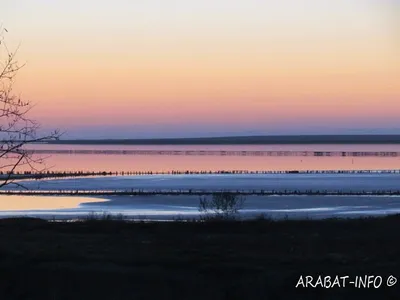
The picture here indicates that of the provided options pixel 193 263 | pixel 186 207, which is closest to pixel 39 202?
pixel 186 207

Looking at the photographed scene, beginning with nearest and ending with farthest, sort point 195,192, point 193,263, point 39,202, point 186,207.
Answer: point 193,263, point 186,207, point 39,202, point 195,192

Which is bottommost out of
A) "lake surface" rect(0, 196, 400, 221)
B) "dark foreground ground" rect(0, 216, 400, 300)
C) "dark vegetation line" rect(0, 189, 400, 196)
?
"dark foreground ground" rect(0, 216, 400, 300)

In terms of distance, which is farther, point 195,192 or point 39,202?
point 195,192

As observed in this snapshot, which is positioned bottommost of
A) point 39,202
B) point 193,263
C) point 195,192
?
point 193,263

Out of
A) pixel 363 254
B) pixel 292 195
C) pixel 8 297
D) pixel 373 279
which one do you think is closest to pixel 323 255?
pixel 363 254

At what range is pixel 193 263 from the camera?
57.9 ft

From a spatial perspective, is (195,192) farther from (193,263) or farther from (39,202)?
(193,263)

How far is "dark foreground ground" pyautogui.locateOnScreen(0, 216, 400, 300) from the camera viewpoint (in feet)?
50.6

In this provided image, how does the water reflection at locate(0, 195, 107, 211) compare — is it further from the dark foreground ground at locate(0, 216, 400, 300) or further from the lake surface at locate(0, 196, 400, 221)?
the dark foreground ground at locate(0, 216, 400, 300)

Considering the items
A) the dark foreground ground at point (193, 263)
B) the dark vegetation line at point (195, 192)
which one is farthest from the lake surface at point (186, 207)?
the dark foreground ground at point (193, 263)

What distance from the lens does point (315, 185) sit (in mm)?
76000

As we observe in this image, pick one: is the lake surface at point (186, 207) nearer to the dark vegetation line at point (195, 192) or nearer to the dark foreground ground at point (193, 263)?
the dark vegetation line at point (195, 192)

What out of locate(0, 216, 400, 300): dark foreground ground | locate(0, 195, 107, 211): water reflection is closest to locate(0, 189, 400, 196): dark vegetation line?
locate(0, 195, 107, 211): water reflection

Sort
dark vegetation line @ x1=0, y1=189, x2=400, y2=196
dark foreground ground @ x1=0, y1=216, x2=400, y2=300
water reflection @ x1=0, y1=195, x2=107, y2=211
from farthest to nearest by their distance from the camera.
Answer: dark vegetation line @ x1=0, y1=189, x2=400, y2=196 < water reflection @ x1=0, y1=195, x2=107, y2=211 < dark foreground ground @ x1=0, y1=216, x2=400, y2=300
